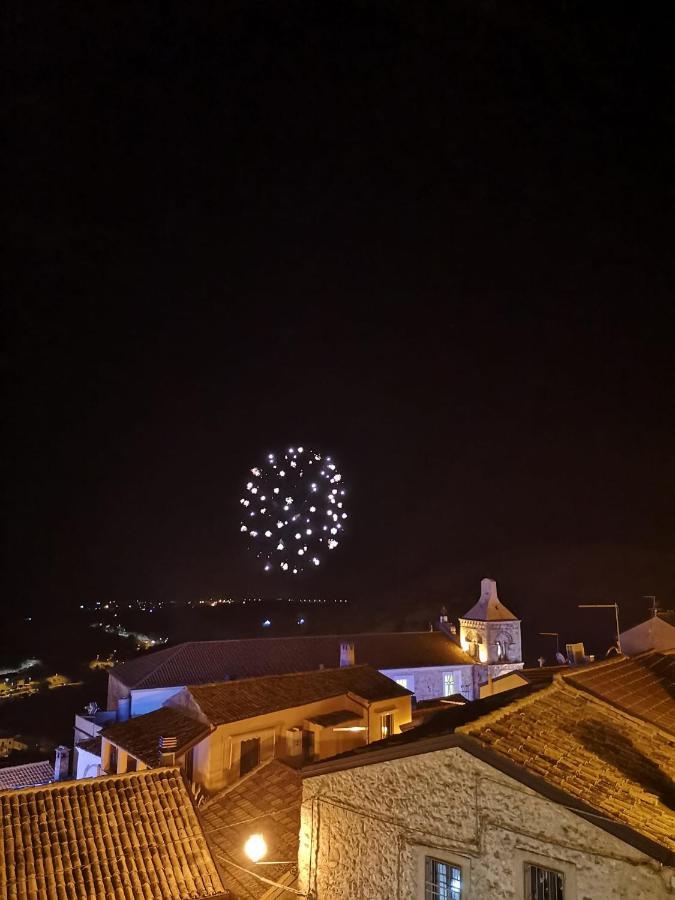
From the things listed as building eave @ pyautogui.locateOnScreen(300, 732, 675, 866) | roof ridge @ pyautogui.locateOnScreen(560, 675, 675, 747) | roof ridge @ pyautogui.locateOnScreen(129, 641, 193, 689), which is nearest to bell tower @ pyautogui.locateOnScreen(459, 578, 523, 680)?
roof ridge @ pyautogui.locateOnScreen(129, 641, 193, 689)

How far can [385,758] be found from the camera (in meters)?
9.48

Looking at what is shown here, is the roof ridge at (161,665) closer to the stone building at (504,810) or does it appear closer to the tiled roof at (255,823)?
the tiled roof at (255,823)

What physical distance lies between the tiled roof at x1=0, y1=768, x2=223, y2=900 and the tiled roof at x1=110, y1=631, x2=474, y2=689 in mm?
19518

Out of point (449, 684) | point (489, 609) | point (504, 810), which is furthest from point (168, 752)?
point (489, 609)

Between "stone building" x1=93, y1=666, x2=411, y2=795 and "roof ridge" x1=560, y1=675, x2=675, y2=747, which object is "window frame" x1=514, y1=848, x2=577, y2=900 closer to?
"roof ridge" x1=560, y1=675, x2=675, y2=747

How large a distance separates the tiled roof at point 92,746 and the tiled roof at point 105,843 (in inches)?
509

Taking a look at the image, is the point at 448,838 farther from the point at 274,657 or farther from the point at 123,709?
the point at 274,657

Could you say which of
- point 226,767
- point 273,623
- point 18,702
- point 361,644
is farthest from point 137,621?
point 226,767

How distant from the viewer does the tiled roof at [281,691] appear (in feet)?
63.9

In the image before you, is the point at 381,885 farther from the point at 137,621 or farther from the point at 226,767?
the point at 137,621

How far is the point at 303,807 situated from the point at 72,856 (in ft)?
13.7

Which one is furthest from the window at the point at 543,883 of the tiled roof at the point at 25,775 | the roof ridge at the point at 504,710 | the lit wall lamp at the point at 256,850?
the tiled roof at the point at 25,775

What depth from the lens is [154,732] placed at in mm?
19109

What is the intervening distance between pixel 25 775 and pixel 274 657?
14500 mm
